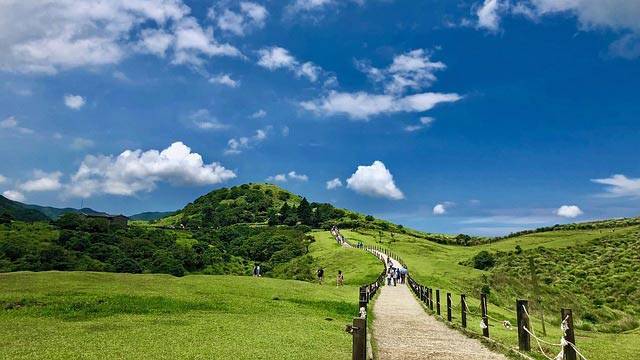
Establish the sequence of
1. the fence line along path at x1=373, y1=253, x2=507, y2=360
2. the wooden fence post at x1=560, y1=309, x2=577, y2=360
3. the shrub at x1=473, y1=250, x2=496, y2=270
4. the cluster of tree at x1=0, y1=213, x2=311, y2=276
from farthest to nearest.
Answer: the shrub at x1=473, y1=250, x2=496, y2=270 → the cluster of tree at x1=0, y1=213, x2=311, y2=276 → the fence line along path at x1=373, y1=253, x2=507, y2=360 → the wooden fence post at x1=560, y1=309, x2=577, y2=360

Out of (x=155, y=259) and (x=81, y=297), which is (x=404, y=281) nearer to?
(x=81, y=297)

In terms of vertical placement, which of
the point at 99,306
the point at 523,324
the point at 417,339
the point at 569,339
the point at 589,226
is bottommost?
the point at 417,339

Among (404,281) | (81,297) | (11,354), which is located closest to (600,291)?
(404,281)

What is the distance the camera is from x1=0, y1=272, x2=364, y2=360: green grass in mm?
17675

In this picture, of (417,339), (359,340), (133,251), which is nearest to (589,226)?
(133,251)

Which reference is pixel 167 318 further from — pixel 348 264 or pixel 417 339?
pixel 348 264

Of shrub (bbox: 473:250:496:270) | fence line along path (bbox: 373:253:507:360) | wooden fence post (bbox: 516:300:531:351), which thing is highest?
shrub (bbox: 473:250:496:270)

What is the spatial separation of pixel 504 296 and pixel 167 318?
47.2 metres

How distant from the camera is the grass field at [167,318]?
17.7m

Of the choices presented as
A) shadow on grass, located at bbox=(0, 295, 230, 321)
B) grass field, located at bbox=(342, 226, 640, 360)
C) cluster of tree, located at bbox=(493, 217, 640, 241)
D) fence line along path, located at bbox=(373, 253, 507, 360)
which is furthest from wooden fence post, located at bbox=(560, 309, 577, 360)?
cluster of tree, located at bbox=(493, 217, 640, 241)

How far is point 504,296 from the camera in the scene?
60094 mm

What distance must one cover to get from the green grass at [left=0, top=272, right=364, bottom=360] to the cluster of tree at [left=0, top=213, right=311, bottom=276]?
57.8m

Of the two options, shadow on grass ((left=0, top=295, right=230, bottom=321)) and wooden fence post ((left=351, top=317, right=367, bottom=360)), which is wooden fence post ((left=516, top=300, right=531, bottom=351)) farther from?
shadow on grass ((left=0, top=295, right=230, bottom=321))

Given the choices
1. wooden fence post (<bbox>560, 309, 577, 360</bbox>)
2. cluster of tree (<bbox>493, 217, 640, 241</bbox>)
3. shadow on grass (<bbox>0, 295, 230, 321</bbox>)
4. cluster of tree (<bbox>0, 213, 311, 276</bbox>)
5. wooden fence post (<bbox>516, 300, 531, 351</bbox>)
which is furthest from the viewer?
cluster of tree (<bbox>493, 217, 640, 241</bbox>)
